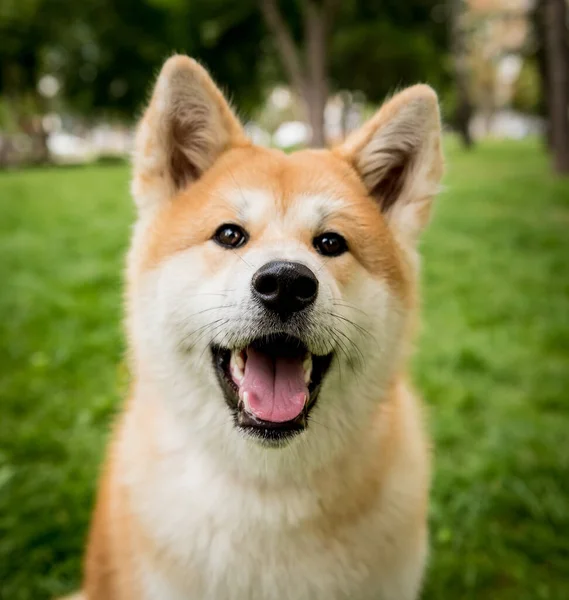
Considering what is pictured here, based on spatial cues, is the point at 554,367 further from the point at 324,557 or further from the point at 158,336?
the point at 158,336

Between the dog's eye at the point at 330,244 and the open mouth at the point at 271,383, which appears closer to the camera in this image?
the open mouth at the point at 271,383

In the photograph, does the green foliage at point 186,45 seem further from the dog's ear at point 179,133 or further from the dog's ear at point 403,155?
the dog's ear at point 403,155

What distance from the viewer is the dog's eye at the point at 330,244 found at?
81.0 inches

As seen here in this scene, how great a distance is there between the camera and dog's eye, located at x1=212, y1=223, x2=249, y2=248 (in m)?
2.04

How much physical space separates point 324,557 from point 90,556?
0.96 meters

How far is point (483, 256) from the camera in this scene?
6.97 meters

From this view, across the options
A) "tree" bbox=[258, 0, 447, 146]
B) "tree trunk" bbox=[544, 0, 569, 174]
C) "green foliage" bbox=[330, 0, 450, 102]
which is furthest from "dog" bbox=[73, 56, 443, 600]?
"green foliage" bbox=[330, 0, 450, 102]

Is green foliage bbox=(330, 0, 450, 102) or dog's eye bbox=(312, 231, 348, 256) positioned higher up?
green foliage bbox=(330, 0, 450, 102)

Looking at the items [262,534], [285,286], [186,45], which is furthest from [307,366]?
[186,45]

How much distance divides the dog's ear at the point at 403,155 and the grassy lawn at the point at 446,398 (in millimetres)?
1672

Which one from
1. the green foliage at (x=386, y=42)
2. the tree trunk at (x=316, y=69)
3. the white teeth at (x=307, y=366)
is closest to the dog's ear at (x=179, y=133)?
the white teeth at (x=307, y=366)

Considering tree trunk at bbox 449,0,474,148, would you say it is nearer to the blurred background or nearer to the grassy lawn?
the blurred background

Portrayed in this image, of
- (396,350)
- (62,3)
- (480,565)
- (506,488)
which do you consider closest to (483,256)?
(506,488)

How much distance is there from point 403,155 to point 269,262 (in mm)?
897
